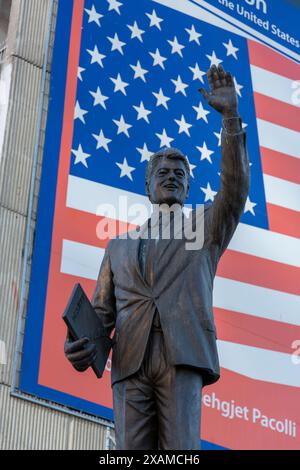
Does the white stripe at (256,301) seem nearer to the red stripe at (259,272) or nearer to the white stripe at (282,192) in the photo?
the red stripe at (259,272)

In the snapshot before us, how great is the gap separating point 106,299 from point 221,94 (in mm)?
1432

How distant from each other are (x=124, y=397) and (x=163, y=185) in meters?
1.38

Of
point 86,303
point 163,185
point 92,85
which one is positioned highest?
point 92,85

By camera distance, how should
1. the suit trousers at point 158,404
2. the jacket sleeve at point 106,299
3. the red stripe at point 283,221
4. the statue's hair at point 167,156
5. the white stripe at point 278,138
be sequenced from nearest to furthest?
1. the suit trousers at point 158,404
2. the jacket sleeve at point 106,299
3. the statue's hair at point 167,156
4. the red stripe at point 283,221
5. the white stripe at point 278,138

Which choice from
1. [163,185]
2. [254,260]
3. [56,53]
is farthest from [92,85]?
[163,185]

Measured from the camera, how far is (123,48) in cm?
2227

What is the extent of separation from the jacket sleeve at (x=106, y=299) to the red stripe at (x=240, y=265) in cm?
1139

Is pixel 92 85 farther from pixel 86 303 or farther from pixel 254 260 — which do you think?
pixel 86 303

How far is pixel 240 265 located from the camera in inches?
857

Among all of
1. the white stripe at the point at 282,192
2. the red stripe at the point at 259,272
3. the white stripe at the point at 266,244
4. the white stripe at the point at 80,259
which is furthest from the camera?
the white stripe at the point at 282,192

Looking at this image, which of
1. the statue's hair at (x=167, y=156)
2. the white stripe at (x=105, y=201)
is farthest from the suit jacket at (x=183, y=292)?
the white stripe at (x=105, y=201)

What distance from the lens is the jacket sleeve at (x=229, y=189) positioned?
8.26 metres

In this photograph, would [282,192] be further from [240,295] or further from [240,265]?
[240,295]

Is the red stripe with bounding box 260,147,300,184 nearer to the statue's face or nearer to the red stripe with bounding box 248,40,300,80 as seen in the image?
the red stripe with bounding box 248,40,300,80
